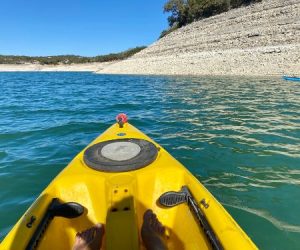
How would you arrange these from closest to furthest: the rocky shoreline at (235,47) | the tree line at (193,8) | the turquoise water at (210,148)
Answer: the turquoise water at (210,148) → the rocky shoreline at (235,47) → the tree line at (193,8)

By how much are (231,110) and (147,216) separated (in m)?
8.90

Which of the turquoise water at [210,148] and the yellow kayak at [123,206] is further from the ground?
the yellow kayak at [123,206]

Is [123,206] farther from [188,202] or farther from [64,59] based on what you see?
[64,59]

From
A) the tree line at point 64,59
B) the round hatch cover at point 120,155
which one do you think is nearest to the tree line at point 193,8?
the tree line at point 64,59

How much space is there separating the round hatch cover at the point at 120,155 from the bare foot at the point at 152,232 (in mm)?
628

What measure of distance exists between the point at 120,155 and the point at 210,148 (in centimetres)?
359

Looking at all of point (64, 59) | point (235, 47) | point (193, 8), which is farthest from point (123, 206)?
point (64, 59)

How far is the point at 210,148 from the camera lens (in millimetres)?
6797

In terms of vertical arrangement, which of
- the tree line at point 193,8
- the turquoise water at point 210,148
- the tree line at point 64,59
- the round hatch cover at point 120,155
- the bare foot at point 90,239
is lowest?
the tree line at point 64,59

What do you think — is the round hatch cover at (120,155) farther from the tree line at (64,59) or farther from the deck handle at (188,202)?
the tree line at (64,59)

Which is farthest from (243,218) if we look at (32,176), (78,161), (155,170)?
(32,176)

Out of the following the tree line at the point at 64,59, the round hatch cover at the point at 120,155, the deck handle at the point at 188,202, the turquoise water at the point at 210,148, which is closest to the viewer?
the deck handle at the point at 188,202

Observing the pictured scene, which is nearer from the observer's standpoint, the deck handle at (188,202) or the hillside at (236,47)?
the deck handle at (188,202)

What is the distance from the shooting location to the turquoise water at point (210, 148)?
419 cm
